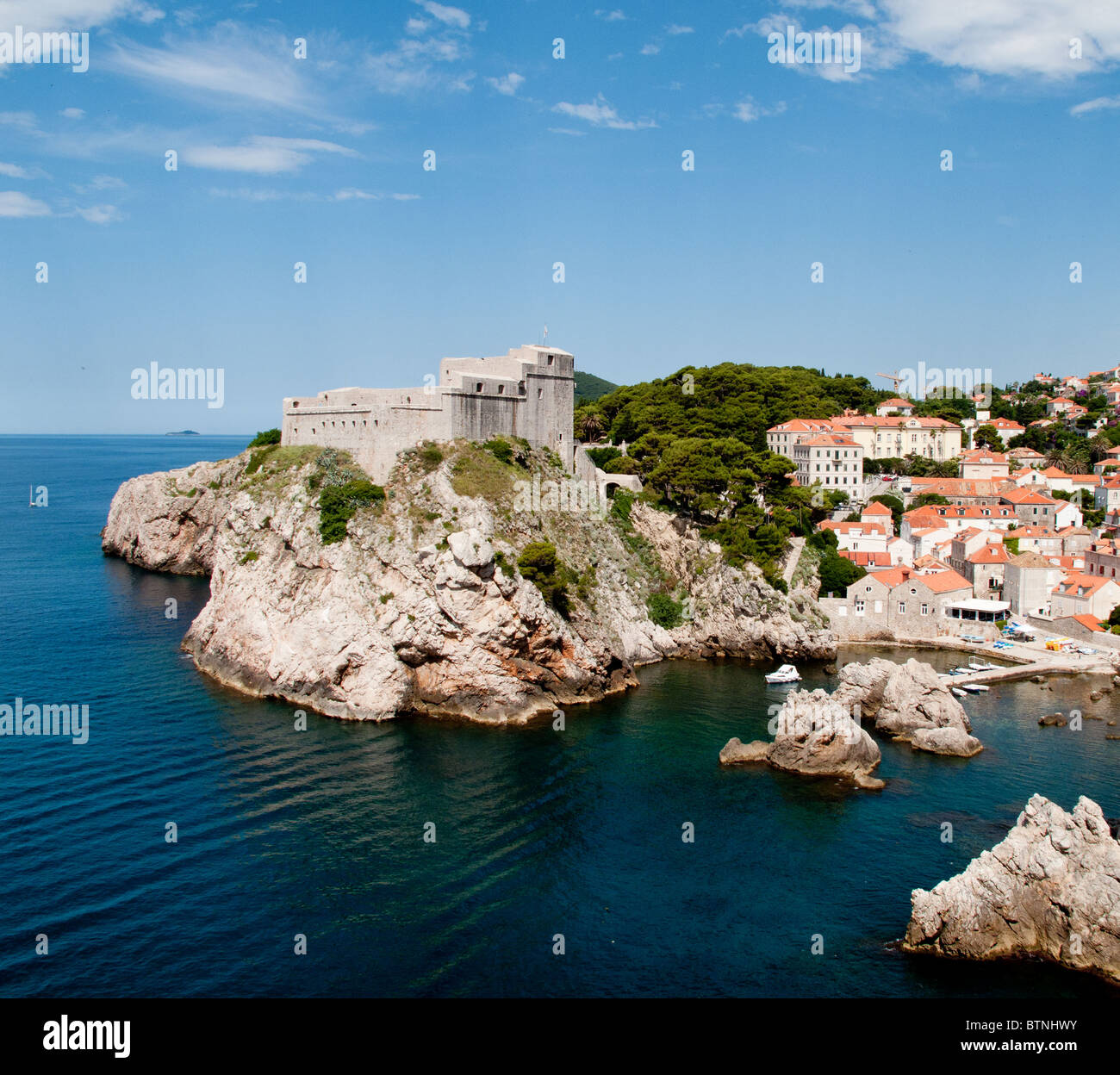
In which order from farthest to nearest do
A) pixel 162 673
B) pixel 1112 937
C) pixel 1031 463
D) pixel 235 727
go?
pixel 1031 463 < pixel 162 673 < pixel 235 727 < pixel 1112 937

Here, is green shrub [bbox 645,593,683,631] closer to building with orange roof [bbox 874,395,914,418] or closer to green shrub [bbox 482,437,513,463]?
green shrub [bbox 482,437,513,463]

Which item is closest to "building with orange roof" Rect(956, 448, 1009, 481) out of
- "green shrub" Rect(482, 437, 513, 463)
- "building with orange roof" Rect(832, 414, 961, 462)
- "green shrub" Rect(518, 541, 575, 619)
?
"building with orange roof" Rect(832, 414, 961, 462)

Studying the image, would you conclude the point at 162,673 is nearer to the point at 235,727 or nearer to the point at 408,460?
the point at 235,727

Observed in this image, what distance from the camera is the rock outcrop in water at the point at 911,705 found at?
36.9 meters

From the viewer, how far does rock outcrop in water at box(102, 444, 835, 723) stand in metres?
40.4

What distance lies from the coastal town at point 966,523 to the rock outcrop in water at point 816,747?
66.0 feet

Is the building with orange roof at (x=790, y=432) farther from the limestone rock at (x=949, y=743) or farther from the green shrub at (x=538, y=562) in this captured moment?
the limestone rock at (x=949, y=743)

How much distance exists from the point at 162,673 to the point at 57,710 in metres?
6.65

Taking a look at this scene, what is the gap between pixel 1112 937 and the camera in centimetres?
2283

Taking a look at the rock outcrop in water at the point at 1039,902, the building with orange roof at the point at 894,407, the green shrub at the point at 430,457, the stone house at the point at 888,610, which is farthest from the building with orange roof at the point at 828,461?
the rock outcrop in water at the point at 1039,902
